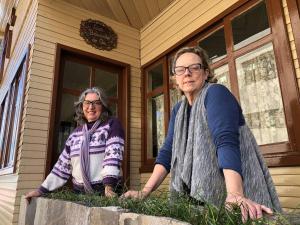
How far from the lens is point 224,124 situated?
1.07 m

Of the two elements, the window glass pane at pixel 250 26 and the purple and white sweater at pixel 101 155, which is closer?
the purple and white sweater at pixel 101 155

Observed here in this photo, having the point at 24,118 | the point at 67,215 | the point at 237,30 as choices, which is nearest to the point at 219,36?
the point at 237,30

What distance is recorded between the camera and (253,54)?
289cm

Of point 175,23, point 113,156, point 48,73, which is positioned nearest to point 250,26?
point 175,23

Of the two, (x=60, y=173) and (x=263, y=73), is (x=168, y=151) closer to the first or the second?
(x=60, y=173)

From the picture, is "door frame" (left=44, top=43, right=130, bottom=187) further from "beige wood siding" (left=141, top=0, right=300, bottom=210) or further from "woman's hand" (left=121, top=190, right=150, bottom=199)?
"woman's hand" (left=121, top=190, right=150, bottom=199)

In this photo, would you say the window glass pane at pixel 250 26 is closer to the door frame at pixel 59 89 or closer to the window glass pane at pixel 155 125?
the window glass pane at pixel 155 125

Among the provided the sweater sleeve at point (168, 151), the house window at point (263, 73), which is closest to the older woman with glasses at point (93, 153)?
the sweater sleeve at point (168, 151)

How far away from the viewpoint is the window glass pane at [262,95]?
2570 mm

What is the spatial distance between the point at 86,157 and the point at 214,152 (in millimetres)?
1209

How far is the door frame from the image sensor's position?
11.3ft

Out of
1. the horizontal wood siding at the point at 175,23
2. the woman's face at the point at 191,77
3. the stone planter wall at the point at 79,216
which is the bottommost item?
the stone planter wall at the point at 79,216

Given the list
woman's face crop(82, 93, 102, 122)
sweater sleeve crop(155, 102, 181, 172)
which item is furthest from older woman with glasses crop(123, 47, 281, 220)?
woman's face crop(82, 93, 102, 122)

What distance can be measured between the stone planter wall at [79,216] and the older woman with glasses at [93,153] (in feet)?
0.96
